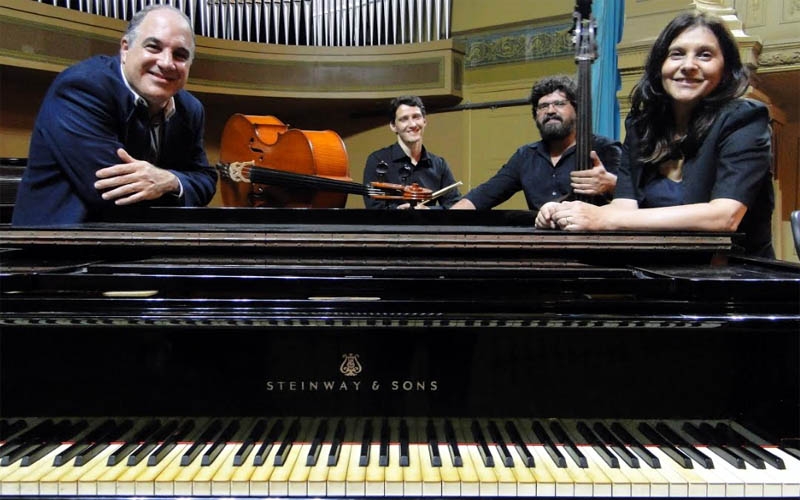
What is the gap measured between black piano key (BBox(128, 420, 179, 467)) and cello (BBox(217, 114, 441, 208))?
78.5 inches

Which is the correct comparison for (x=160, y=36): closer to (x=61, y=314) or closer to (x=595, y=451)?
(x=61, y=314)

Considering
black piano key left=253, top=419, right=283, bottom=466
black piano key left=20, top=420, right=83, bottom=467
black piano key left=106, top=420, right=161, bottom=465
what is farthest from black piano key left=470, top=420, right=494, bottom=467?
black piano key left=20, top=420, right=83, bottom=467

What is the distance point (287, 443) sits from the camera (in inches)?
43.3

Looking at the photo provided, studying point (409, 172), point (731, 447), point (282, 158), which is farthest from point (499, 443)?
point (282, 158)

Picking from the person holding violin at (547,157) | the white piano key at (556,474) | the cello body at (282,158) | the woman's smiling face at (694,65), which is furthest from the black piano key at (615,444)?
the cello body at (282,158)

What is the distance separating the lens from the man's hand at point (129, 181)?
180cm

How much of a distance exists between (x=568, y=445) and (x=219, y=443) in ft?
1.91

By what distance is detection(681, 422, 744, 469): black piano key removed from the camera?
1049mm

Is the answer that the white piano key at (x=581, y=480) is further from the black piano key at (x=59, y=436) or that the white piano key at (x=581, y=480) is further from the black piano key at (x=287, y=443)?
the black piano key at (x=59, y=436)

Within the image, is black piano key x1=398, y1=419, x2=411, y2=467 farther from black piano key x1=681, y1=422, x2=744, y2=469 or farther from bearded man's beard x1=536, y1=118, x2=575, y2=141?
bearded man's beard x1=536, y1=118, x2=575, y2=141

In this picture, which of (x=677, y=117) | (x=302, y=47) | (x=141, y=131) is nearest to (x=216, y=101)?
(x=302, y=47)

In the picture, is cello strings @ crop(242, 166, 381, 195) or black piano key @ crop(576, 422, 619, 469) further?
cello strings @ crop(242, 166, 381, 195)

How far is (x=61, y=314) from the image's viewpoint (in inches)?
41.7

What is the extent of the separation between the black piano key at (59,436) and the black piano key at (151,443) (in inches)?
4.9
